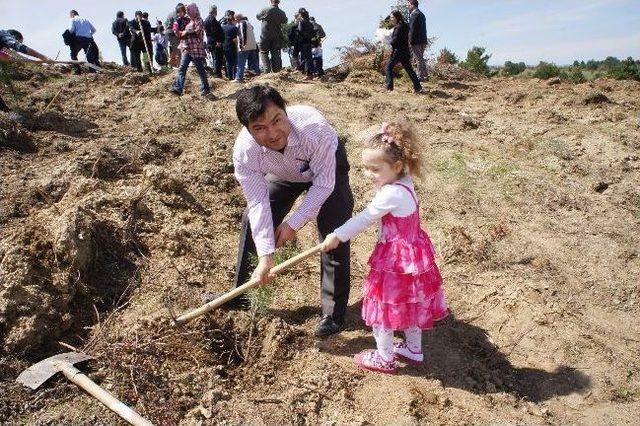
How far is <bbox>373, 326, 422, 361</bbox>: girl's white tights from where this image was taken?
2629mm

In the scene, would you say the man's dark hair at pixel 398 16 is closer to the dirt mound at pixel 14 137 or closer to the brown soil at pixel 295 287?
the brown soil at pixel 295 287

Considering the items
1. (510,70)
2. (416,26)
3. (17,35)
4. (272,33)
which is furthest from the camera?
(510,70)

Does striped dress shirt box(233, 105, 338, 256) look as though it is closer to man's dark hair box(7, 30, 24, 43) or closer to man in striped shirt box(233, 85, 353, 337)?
man in striped shirt box(233, 85, 353, 337)

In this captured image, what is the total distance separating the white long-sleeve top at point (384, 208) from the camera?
2.38 meters

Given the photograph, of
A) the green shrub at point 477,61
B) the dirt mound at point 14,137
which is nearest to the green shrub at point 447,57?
the green shrub at point 477,61

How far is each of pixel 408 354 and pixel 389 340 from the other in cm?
21

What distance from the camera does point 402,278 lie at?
250 centimetres

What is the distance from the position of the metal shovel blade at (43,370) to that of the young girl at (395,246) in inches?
56.7

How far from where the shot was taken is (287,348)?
284 cm

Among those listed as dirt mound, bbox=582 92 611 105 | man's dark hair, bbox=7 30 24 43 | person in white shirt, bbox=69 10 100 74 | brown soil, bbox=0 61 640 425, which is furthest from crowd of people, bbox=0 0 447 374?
person in white shirt, bbox=69 10 100 74

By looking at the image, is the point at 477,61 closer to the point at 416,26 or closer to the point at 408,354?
the point at 416,26

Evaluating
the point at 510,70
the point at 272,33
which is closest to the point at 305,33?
the point at 272,33

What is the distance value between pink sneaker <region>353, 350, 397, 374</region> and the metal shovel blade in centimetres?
146

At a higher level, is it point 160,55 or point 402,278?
point 160,55
